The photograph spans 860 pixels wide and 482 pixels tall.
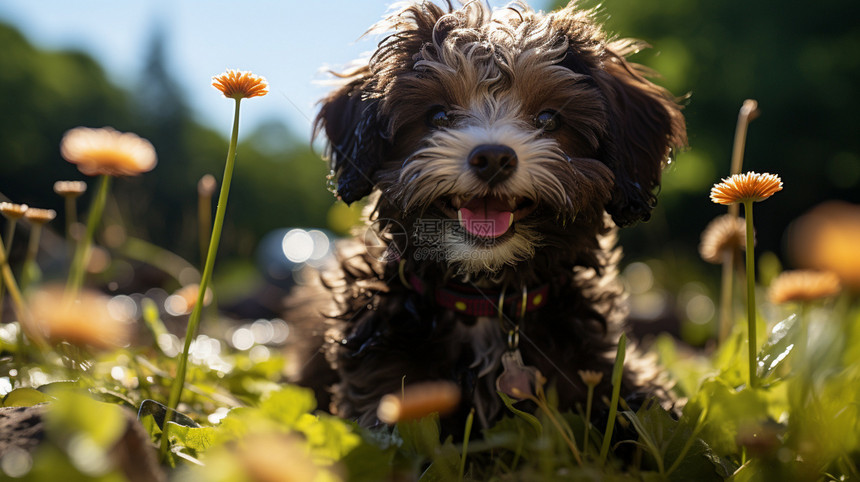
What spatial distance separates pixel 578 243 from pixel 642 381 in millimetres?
664

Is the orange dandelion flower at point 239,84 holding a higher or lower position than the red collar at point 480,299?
higher

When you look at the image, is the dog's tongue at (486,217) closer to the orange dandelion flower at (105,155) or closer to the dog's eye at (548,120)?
the dog's eye at (548,120)

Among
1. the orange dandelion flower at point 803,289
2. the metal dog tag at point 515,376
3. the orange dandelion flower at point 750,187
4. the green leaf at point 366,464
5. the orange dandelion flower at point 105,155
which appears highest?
the orange dandelion flower at point 750,187

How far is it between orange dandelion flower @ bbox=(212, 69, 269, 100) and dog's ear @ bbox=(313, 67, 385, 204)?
3.24 feet

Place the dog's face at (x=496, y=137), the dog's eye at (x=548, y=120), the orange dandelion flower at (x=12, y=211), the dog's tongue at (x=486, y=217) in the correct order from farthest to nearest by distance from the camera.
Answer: the dog's eye at (x=548, y=120) → the dog's tongue at (x=486, y=217) → the dog's face at (x=496, y=137) → the orange dandelion flower at (x=12, y=211)

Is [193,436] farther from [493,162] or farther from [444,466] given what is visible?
[493,162]

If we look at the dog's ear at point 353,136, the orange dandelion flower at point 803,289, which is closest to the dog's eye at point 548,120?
the dog's ear at point 353,136

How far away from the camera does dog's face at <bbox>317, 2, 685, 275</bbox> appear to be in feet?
7.89

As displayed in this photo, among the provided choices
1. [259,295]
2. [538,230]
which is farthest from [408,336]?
[259,295]

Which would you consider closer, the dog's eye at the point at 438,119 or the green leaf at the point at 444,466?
the green leaf at the point at 444,466

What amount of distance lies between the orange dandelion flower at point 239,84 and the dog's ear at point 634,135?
1506 mm

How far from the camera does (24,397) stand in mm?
1748

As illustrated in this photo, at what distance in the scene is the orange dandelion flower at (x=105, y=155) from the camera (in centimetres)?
218

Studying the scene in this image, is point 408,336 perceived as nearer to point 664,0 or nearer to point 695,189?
point 695,189
